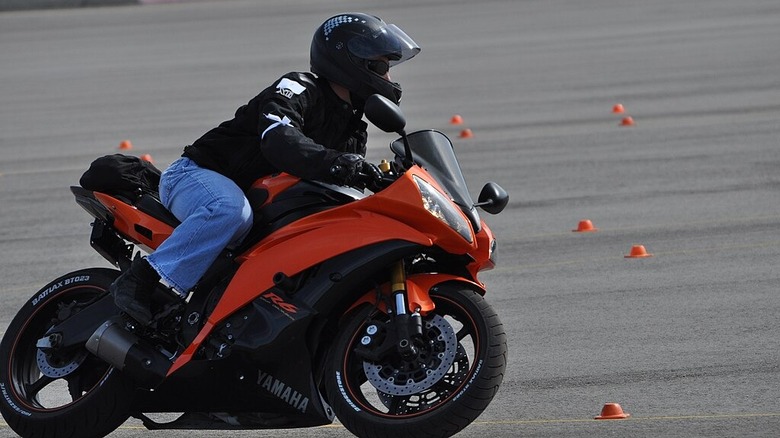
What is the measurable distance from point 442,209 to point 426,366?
2.02ft

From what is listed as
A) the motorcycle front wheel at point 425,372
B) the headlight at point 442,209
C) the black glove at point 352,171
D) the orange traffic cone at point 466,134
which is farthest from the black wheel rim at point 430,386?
the orange traffic cone at point 466,134

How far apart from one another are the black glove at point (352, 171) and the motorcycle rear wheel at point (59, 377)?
53.0 inches

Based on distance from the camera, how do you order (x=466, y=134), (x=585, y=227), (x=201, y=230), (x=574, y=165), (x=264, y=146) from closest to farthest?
(x=264, y=146) < (x=201, y=230) < (x=585, y=227) < (x=574, y=165) < (x=466, y=134)

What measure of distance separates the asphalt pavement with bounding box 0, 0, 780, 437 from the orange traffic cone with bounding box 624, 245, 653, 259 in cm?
7

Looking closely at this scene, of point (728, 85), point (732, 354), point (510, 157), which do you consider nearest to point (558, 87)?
point (728, 85)

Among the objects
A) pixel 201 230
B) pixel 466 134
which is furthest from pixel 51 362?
pixel 466 134

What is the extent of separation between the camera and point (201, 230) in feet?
19.0

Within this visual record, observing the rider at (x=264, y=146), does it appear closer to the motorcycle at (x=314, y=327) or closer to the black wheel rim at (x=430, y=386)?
the motorcycle at (x=314, y=327)

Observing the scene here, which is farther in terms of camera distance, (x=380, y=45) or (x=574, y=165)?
(x=574, y=165)

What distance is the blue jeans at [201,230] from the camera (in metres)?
5.77

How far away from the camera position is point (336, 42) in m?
5.92

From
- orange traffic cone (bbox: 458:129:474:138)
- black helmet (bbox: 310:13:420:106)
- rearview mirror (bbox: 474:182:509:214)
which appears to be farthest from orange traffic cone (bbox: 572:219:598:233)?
orange traffic cone (bbox: 458:129:474:138)

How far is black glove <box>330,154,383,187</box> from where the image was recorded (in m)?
5.49

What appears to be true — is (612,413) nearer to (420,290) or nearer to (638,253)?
(420,290)
